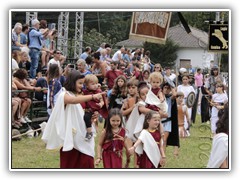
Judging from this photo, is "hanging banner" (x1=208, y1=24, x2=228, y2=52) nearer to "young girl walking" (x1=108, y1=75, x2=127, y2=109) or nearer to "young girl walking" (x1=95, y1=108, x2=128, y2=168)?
"young girl walking" (x1=108, y1=75, x2=127, y2=109)

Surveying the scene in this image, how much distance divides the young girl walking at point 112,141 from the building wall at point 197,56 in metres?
17.5

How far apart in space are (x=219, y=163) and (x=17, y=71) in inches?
253

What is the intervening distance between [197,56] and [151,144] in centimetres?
2078

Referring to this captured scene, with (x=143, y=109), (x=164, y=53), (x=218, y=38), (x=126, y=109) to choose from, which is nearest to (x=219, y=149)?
(x=143, y=109)

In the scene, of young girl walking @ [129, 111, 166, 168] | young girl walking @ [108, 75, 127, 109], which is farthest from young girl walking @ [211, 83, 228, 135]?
young girl walking @ [129, 111, 166, 168]

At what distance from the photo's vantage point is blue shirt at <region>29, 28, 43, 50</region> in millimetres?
14938

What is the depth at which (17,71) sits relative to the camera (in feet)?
40.5

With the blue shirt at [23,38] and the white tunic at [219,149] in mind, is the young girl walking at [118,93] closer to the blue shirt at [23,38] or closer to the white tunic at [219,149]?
the white tunic at [219,149]

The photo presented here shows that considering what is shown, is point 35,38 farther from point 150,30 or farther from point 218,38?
point 218,38

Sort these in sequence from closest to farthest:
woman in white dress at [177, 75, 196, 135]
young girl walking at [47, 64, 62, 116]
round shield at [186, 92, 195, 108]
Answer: young girl walking at [47, 64, 62, 116], woman in white dress at [177, 75, 196, 135], round shield at [186, 92, 195, 108]

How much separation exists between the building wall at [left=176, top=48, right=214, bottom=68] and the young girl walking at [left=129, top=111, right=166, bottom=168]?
17183mm

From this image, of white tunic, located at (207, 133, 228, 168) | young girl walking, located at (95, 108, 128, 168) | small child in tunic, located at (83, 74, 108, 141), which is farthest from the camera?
young girl walking, located at (95, 108, 128, 168)

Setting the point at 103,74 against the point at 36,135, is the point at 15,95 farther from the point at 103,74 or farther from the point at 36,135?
the point at 103,74
